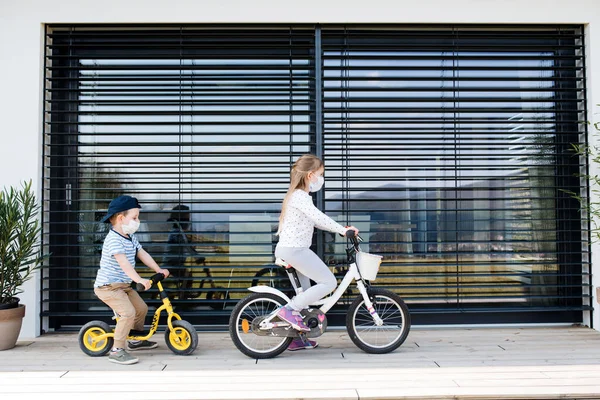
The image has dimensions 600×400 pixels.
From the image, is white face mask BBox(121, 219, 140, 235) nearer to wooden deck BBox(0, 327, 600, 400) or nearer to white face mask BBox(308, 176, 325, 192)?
wooden deck BBox(0, 327, 600, 400)

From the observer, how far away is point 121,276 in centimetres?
351

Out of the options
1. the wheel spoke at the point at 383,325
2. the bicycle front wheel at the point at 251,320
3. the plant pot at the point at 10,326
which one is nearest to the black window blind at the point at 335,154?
the plant pot at the point at 10,326

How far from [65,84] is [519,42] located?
13.2 feet

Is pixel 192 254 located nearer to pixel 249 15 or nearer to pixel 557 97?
pixel 249 15

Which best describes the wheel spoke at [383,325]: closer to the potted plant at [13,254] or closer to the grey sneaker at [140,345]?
the grey sneaker at [140,345]

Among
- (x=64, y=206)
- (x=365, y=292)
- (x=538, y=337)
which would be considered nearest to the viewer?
(x=365, y=292)

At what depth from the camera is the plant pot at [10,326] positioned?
3598 millimetres

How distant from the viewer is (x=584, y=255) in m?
4.30

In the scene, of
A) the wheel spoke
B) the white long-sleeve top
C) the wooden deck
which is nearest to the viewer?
the wooden deck

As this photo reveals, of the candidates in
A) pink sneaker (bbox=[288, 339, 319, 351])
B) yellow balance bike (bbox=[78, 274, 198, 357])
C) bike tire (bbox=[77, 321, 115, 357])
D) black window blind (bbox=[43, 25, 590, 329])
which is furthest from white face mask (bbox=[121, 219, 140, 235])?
pink sneaker (bbox=[288, 339, 319, 351])

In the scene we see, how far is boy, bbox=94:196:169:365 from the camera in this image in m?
3.38

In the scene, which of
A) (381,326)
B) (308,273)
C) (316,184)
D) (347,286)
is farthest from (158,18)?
(381,326)

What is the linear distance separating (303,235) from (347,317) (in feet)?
2.19

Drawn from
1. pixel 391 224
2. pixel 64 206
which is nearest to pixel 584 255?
pixel 391 224
